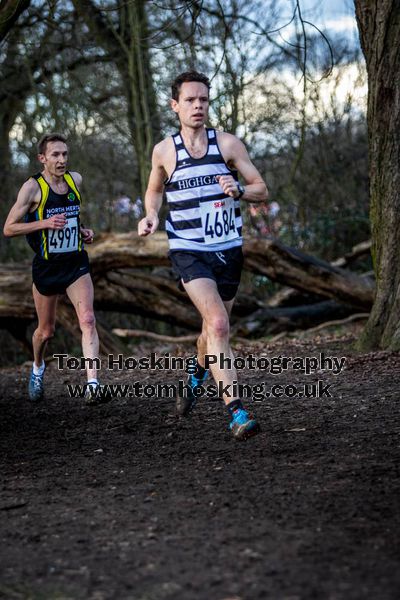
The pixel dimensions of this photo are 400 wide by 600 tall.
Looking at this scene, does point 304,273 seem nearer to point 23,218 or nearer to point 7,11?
point 23,218

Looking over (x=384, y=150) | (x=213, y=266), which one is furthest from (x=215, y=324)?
(x=384, y=150)

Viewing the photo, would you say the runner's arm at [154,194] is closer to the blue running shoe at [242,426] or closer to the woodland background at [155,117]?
the blue running shoe at [242,426]

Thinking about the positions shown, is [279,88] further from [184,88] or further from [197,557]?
[197,557]

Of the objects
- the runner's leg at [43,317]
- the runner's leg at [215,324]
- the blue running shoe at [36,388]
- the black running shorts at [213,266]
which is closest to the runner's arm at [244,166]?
the black running shorts at [213,266]

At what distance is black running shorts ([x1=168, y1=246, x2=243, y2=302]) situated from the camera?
5.66 metres

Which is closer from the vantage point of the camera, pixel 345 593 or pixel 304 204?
pixel 345 593

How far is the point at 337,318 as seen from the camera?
12.6 m

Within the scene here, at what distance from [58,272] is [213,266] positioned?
2.20m

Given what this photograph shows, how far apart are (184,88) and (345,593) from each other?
12.2ft

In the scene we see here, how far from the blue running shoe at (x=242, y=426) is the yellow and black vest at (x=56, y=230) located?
2.73m

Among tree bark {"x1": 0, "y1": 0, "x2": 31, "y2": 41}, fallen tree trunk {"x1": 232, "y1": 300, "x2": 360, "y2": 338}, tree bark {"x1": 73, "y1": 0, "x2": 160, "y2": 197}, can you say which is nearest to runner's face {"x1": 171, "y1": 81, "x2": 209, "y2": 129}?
tree bark {"x1": 0, "y1": 0, "x2": 31, "y2": 41}

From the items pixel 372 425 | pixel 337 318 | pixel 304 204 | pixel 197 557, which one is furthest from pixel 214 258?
Answer: pixel 304 204

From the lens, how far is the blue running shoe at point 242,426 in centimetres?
533

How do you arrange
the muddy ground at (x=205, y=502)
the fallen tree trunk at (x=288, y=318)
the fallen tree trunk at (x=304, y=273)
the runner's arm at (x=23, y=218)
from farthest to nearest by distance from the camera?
the fallen tree trunk at (x=288, y=318), the fallen tree trunk at (x=304, y=273), the runner's arm at (x=23, y=218), the muddy ground at (x=205, y=502)
